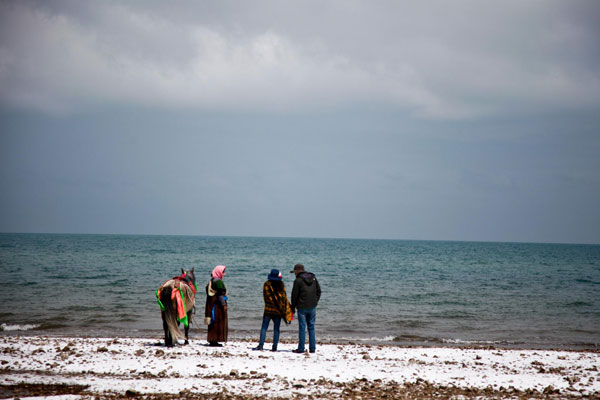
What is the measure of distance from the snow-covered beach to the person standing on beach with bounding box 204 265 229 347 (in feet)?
1.60

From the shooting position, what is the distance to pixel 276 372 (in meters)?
9.98

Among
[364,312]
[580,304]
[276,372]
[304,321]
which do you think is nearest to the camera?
[276,372]

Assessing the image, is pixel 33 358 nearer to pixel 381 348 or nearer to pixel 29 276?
pixel 381 348

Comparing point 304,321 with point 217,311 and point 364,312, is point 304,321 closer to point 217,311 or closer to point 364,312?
point 217,311

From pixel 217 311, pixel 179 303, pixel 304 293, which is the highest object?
pixel 304 293

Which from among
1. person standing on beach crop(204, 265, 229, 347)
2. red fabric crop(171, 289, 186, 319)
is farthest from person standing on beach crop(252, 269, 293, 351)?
red fabric crop(171, 289, 186, 319)

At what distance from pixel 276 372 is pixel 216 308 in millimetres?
3338

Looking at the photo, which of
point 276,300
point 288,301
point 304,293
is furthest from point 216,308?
point 304,293

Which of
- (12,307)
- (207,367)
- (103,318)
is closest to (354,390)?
(207,367)

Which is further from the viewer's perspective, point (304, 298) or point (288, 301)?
point (304, 298)

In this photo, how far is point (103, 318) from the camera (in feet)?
62.4

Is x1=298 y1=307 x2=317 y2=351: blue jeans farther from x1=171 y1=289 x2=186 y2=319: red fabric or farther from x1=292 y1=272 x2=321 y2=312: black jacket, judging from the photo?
x1=171 y1=289 x2=186 y2=319: red fabric

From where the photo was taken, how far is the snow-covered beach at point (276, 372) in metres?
8.51

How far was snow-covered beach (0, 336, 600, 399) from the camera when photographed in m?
8.51
